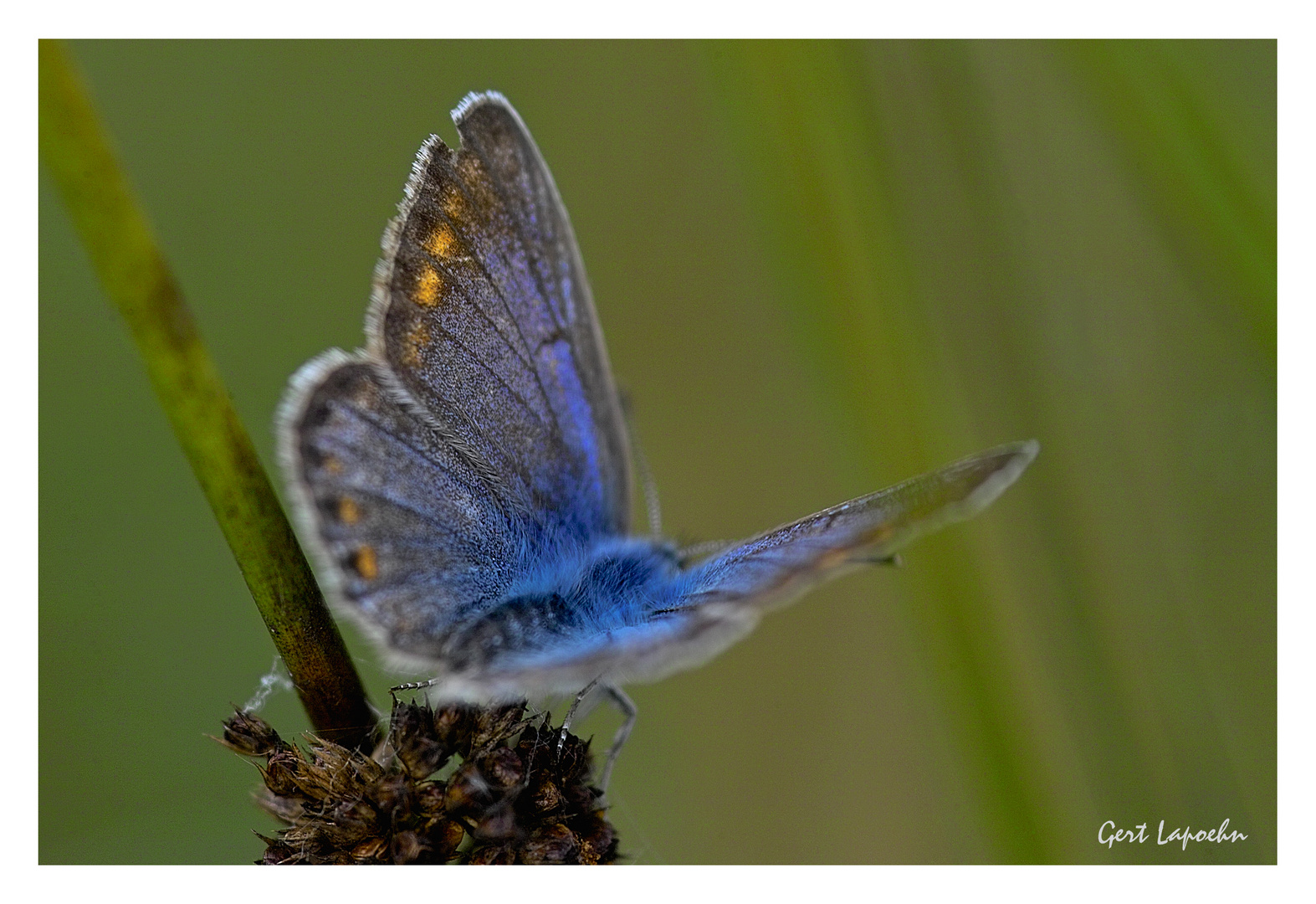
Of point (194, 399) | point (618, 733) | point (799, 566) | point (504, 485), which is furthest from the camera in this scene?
point (504, 485)

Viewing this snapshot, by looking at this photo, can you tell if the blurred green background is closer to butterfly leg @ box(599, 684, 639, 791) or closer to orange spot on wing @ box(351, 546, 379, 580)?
butterfly leg @ box(599, 684, 639, 791)

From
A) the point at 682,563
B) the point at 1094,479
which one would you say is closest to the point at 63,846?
the point at 682,563

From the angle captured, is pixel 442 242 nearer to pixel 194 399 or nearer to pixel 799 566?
pixel 194 399

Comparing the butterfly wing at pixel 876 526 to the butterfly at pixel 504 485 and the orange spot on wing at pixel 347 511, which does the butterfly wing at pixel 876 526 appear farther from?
the orange spot on wing at pixel 347 511

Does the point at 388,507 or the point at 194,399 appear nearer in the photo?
the point at 194,399

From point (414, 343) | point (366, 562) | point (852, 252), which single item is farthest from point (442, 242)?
point (852, 252)

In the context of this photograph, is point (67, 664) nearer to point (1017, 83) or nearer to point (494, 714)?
point (494, 714)
